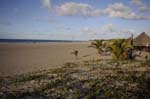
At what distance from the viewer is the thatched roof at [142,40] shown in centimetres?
2428

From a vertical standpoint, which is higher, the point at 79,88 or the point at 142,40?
the point at 142,40

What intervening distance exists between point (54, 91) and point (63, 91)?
11.7 inches

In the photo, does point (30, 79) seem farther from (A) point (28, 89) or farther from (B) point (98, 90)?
(B) point (98, 90)

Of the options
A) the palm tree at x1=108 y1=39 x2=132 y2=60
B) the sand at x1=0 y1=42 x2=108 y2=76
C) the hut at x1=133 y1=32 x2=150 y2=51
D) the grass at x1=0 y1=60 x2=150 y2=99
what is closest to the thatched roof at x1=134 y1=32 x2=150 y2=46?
the hut at x1=133 y1=32 x2=150 y2=51

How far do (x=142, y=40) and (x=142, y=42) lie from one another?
224 millimetres

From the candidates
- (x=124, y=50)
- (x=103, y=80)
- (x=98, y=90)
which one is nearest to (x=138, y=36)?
(x=124, y=50)

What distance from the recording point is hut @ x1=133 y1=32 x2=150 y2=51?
79.6 feet

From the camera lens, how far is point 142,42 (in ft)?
80.6

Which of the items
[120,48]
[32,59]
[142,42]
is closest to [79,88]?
[120,48]

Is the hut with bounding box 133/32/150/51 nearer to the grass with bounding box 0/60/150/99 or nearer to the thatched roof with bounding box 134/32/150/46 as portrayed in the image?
the thatched roof with bounding box 134/32/150/46

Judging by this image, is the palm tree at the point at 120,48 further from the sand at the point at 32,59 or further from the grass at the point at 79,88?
the grass at the point at 79,88

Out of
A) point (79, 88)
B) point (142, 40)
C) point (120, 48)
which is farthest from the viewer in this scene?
point (142, 40)

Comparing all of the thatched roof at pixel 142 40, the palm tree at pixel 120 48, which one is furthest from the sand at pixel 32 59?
the thatched roof at pixel 142 40

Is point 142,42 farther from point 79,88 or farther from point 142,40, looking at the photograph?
→ point 79,88
